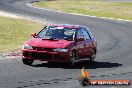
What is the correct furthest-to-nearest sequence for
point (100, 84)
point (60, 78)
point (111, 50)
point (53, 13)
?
point (53, 13) → point (111, 50) → point (60, 78) → point (100, 84)

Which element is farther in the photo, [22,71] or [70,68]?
[70,68]

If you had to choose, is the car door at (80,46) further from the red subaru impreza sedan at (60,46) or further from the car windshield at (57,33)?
→ the car windshield at (57,33)

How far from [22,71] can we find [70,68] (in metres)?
2.17

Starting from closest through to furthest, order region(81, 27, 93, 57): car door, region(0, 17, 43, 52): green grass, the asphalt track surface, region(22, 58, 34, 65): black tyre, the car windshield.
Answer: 1. the asphalt track surface
2. region(22, 58, 34, 65): black tyre
3. the car windshield
4. region(81, 27, 93, 57): car door
5. region(0, 17, 43, 52): green grass

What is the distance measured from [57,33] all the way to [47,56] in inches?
58.5

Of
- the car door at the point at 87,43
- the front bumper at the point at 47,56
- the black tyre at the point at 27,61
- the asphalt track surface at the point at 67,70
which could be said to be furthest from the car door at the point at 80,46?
the black tyre at the point at 27,61

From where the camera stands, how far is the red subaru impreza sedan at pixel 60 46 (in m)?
17.3

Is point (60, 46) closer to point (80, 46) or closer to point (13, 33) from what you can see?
point (80, 46)

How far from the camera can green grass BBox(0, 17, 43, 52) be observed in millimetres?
24108

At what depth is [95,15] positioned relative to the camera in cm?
5047

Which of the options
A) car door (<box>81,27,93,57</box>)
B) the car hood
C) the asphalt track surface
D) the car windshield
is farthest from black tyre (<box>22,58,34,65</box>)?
car door (<box>81,27,93,57</box>)

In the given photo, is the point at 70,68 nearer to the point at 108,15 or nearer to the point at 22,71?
the point at 22,71

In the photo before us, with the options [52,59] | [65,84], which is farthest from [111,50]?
[65,84]

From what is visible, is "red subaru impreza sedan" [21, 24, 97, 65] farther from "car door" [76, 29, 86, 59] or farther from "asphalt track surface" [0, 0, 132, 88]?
"asphalt track surface" [0, 0, 132, 88]
